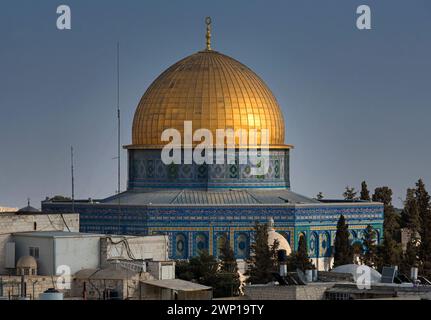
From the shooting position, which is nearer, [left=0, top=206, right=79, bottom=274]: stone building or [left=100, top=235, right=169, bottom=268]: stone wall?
[left=0, top=206, right=79, bottom=274]: stone building

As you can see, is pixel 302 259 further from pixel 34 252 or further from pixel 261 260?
pixel 34 252

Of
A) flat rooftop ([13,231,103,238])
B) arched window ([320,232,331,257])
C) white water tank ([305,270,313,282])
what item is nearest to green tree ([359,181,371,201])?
arched window ([320,232,331,257])

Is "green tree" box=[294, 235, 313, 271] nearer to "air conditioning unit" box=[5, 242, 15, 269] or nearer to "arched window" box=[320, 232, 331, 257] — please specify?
"arched window" box=[320, 232, 331, 257]

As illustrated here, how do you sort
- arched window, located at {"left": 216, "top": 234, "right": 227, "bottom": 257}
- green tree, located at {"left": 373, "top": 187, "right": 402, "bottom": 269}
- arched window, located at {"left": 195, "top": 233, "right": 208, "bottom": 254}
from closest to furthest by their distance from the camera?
arched window, located at {"left": 216, "top": 234, "right": 227, "bottom": 257} < arched window, located at {"left": 195, "top": 233, "right": 208, "bottom": 254} < green tree, located at {"left": 373, "top": 187, "right": 402, "bottom": 269}

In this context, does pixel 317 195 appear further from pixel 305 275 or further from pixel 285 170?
pixel 305 275

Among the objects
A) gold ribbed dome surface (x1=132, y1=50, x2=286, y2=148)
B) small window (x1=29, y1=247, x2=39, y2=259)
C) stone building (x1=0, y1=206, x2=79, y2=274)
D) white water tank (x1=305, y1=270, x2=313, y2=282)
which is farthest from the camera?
gold ribbed dome surface (x1=132, y1=50, x2=286, y2=148)

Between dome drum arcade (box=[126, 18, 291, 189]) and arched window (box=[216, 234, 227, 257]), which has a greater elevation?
dome drum arcade (box=[126, 18, 291, 189])

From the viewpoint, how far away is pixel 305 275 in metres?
43.3

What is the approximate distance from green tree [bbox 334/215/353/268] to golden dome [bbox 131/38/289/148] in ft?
15.9

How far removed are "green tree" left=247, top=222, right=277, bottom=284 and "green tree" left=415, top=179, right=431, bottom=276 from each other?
4043mm

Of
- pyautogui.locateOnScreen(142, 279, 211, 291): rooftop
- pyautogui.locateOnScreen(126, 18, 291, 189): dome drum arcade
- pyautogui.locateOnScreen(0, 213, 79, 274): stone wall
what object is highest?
pyautogui.locateOnScreen(126, 18, 291, 189): dome drum arcade

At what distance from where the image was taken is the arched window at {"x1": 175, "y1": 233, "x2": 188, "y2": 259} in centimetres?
5952

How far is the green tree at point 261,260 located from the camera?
5244 cm

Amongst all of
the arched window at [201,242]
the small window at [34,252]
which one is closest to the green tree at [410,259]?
the arched window at [201,242]
